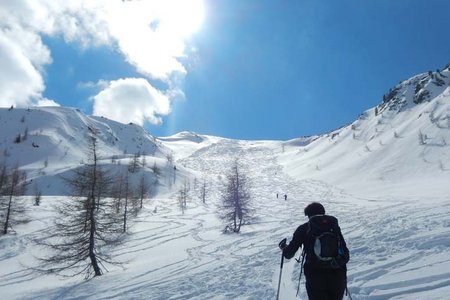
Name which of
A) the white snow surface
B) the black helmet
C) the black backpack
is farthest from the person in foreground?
the white snow surface

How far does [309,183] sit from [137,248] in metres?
64.7

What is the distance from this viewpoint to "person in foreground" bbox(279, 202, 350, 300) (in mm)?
5965

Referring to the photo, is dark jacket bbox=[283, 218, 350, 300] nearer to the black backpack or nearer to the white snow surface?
the black backpack

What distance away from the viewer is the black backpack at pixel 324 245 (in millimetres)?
6012

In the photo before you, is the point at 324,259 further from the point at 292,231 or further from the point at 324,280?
the point at 292,231

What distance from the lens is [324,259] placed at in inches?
236

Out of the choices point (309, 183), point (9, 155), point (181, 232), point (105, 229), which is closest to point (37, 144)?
point (9, 155)

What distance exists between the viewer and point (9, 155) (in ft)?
549

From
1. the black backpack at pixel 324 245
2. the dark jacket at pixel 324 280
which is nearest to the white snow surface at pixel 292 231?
Result: the dark jacket at pixel 324 280

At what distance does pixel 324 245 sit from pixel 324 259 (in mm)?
227

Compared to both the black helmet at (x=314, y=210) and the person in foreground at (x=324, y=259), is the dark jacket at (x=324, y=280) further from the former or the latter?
the black helmet at (x=314, y=210)

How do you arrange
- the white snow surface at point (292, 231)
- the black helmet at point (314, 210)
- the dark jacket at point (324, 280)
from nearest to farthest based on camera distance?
the dark jacket at point (324, 280), the black helmet at point (314, 210), the white snow surface at point (292, 231)

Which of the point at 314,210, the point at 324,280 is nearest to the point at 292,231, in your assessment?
the point at 314,210

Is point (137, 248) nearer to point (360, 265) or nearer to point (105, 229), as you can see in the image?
point (105, 229)
